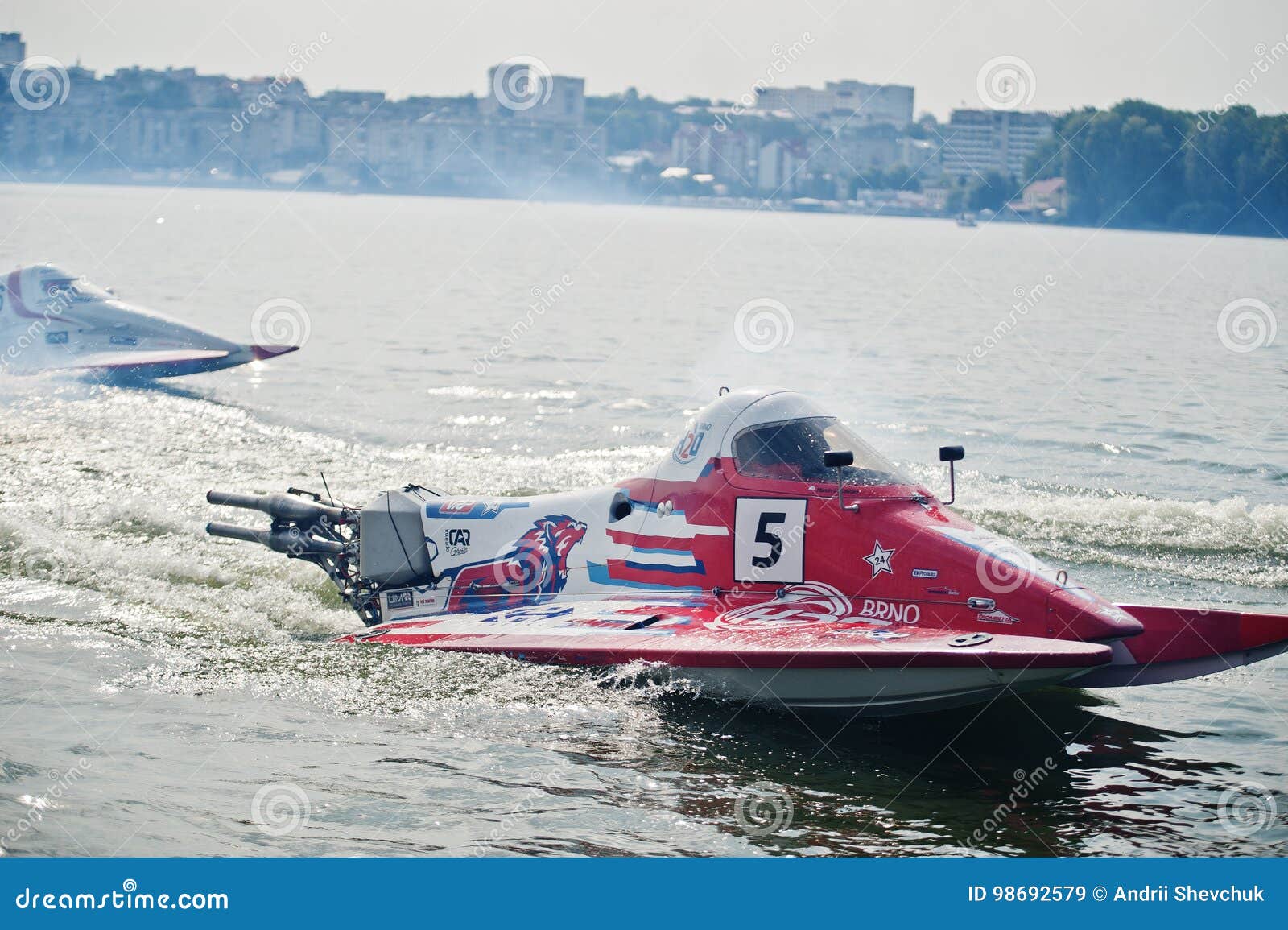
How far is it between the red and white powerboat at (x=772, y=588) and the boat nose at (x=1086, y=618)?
0.04 ft

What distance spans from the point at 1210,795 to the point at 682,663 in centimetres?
368

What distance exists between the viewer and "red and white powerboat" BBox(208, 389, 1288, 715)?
9422mm

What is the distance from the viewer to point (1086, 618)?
9.26m

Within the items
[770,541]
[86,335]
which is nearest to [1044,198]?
[86,335]

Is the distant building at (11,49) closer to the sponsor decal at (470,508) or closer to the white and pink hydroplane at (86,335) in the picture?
the white and pink hydroplane at (86,335)

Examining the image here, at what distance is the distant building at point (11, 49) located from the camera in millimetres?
81938

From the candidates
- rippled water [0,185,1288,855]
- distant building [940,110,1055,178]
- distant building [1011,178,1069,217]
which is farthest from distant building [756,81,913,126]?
rippled water [0,185,1288,855]

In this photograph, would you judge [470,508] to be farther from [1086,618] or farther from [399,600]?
[1086,618]

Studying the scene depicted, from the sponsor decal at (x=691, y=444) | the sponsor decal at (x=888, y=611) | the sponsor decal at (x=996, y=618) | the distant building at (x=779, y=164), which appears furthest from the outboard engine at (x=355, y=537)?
the distant building at (x=779, y=164)

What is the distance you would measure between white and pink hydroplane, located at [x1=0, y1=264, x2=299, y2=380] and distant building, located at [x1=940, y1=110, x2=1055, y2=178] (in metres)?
114

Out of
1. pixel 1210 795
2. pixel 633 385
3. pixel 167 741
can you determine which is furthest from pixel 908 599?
pixel 633 385

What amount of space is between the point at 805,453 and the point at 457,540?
359 centimetres

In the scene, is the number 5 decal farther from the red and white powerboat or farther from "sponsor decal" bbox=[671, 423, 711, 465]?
"sponsor decal" bbox=[671, 423, 711, 465]

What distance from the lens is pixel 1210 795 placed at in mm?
8984
